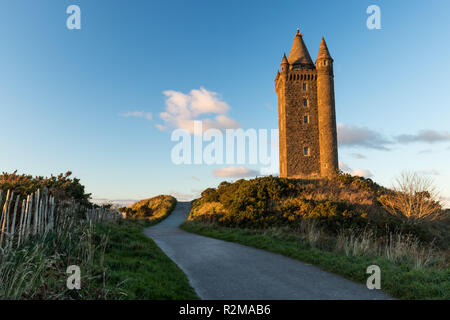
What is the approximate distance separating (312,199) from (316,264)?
1011 centimetres

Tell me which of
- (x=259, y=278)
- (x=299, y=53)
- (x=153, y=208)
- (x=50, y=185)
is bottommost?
(x=153, y=208)

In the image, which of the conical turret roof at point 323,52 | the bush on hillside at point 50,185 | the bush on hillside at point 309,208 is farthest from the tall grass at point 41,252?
the conical turret roof at point 323,52

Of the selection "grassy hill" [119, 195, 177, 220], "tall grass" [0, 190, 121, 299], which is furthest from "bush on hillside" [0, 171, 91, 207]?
"grassy hill" [119, 195, 177, 220]

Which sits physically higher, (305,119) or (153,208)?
(305,119)

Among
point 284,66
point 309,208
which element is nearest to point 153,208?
point 284,66

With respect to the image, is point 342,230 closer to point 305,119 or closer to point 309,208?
point 309,208

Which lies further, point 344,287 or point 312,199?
point 312,199

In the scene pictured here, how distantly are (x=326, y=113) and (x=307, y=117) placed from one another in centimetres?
247

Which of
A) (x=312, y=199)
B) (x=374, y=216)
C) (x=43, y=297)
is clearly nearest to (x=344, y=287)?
(x=43, y=297)

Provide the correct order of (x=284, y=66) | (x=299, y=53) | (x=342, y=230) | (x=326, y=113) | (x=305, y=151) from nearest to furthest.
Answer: (x=342, y=230), (x=326, y=113), (x=305, y=151), (x=284, y=66), (x=299, y=53)

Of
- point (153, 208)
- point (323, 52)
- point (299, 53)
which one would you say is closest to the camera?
point (323, 52)

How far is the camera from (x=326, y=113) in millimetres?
35531
